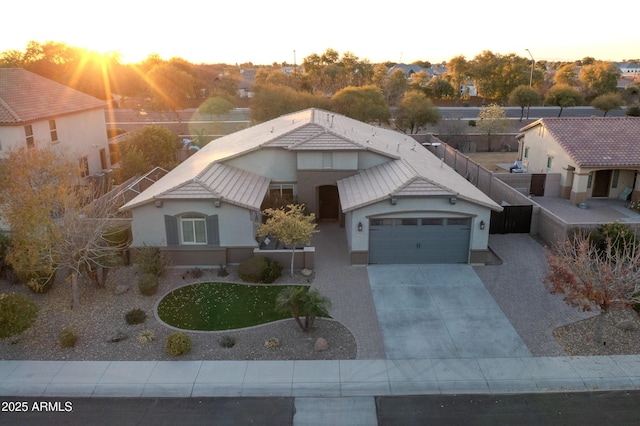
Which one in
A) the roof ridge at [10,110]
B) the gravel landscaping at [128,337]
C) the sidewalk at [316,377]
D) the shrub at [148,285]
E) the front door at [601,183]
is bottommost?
the sidewalk at [316,377]

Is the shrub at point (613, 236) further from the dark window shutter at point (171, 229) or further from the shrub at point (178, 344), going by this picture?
the dark window shutter at point (171, 229)

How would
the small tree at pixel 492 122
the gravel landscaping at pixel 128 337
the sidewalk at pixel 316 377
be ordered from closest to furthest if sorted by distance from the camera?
the sidewalk at pixel 316 377, the gravel landscaping at pixel 128 337, the small tree at pixel 492 122

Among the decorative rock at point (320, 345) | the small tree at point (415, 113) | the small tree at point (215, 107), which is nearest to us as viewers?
the decorative rock at point (320, 345)

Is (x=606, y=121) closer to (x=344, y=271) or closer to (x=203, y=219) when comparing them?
(x=344, y=271)

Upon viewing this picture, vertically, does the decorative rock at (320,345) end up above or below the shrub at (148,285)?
below

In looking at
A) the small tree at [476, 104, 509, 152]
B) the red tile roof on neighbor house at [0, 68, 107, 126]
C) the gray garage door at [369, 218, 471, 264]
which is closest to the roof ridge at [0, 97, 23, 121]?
the red tile roof on neighbor house at [0, 68, 107, 126]

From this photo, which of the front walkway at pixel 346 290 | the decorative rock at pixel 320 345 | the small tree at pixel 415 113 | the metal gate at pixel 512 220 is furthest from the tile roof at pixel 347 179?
the small tree at pixel 415 113
